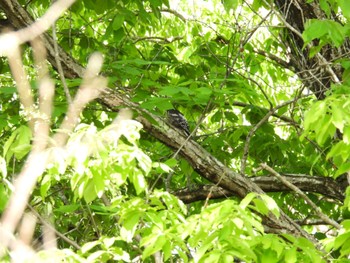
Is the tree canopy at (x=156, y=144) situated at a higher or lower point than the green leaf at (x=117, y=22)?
lower

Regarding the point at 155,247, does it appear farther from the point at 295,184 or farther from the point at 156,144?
the point at 156,144

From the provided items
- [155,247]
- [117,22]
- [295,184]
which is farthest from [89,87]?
[295,184]

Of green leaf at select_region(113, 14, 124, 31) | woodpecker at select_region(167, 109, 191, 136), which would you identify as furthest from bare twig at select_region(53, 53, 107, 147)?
woodpecker at select_region(167, 109, 191, 136)

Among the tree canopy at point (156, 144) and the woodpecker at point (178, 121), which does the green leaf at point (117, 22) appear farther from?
the woodpecker at point (178, 121)

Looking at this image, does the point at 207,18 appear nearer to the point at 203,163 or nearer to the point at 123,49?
the point at 123,49

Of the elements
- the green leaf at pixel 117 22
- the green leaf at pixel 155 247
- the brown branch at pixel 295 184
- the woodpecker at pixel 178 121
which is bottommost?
the brown branch at pixel 295 184

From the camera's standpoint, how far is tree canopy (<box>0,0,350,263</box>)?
7.91 feet

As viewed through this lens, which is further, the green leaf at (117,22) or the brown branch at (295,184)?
the brown branch at (295,184)

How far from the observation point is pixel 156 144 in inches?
209

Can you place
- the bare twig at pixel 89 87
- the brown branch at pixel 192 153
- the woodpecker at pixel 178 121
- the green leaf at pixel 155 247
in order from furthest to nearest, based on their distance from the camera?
the woodpecker at pixel 178 121 < the brown branch at pixel 192 153 < the bare twig at pixel 89 87 < the green leaf at pixel 155 247

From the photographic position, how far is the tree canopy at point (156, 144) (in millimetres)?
2412

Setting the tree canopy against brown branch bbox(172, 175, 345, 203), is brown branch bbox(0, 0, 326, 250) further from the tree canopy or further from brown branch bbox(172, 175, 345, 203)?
brown branch bbox(172, 175, 345, 203)

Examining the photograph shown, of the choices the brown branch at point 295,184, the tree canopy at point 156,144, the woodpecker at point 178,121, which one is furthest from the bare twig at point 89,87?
the brown branch at point 295,184

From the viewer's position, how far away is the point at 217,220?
88.7 inches
